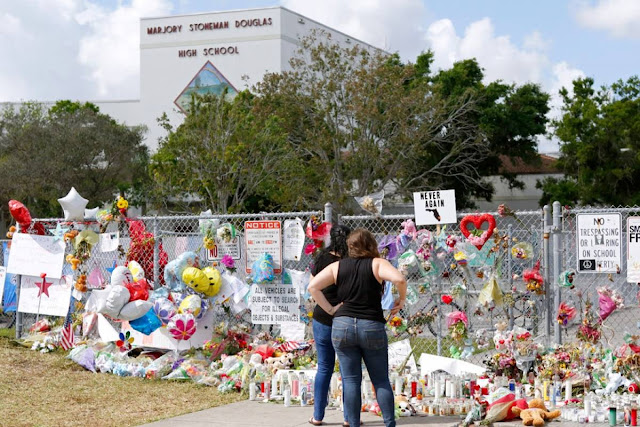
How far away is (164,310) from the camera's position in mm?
9359

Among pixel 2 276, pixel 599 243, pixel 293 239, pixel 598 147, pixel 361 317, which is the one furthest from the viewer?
pixel 598 147

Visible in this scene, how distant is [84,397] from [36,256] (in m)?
3.60

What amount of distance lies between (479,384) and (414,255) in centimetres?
155

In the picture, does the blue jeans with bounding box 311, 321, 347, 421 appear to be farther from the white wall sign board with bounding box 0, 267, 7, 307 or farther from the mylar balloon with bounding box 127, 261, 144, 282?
the white wall sign board with bounding box 0, 267, 7, 307

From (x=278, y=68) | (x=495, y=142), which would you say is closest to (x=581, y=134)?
(x=495, y=142)

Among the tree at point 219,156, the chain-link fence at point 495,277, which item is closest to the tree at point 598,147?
the tree at point 219,156

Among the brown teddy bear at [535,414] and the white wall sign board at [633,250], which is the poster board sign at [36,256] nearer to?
the brown teddy bear at [535,414]

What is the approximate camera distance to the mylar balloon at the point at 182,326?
9.16 meters

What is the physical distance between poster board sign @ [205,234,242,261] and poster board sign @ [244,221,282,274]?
8.2 inches

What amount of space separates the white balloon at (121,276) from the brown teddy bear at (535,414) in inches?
192

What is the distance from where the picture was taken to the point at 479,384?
761 centimetres

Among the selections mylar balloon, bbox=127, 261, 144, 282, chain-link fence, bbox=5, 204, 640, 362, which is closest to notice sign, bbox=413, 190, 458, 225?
chain-link fence, bbox=5, 204, 640, 362

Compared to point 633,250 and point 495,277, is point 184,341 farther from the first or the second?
point 633,250

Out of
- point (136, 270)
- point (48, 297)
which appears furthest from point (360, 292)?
point (48, 297)
